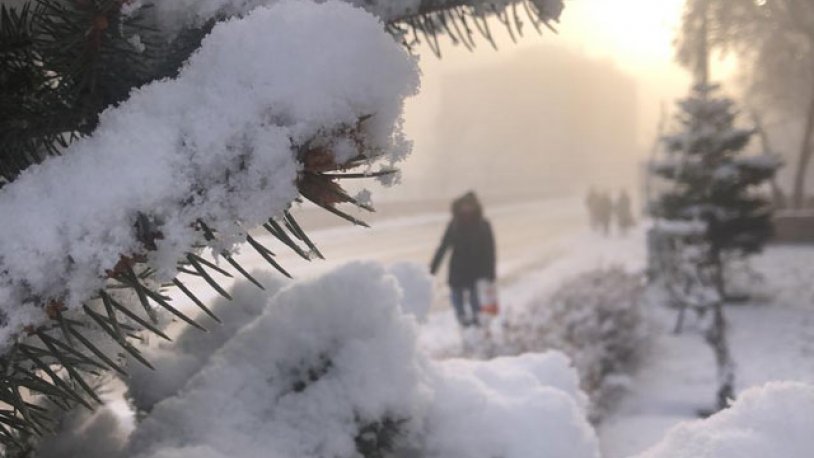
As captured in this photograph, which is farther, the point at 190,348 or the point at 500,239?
the point at 500,239

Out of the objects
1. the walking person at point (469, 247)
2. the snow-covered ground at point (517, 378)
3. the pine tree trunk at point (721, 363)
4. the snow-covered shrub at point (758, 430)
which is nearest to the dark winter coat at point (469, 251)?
the walking person at point (469, 247)

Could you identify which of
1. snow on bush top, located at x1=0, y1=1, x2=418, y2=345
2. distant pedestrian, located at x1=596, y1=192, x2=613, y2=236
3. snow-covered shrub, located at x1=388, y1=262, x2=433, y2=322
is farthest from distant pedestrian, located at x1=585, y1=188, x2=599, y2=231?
snow on bush top, located at x1=0, y1=1, x2=418, y2=345

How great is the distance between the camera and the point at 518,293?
1225 cm

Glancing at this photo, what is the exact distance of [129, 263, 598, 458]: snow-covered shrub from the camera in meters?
1.07

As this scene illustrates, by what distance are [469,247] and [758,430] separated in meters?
6.79

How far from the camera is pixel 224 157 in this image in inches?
21.8

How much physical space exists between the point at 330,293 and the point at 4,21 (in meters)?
0.65

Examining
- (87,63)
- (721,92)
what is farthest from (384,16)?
(721,92)

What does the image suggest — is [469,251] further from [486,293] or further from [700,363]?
[700,363]

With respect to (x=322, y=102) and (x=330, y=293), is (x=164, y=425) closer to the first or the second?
(x=330, y=293)

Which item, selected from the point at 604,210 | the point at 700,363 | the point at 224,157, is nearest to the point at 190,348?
the point at 224,157

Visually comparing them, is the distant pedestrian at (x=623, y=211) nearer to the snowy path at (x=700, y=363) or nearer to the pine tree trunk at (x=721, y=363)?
the snowy path at (x=700, y=363)

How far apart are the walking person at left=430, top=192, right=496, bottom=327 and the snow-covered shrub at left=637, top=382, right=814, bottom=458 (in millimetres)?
6624

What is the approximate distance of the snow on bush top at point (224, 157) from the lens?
21.5 inches
